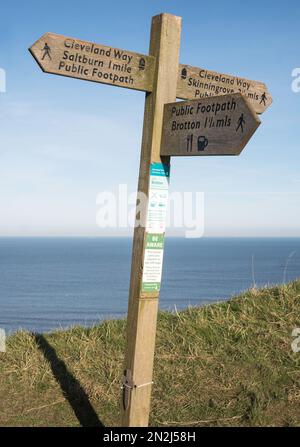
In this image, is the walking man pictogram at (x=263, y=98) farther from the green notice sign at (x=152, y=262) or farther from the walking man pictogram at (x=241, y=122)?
the green notice sign at (x=152, y=262)

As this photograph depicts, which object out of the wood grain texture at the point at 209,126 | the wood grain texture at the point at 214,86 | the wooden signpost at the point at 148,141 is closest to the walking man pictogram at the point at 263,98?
the wood grain texture at the point at 214,86

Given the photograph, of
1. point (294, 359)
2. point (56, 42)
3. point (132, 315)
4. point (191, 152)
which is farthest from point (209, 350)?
point (56, 42)

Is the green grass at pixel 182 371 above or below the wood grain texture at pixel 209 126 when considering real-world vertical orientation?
below

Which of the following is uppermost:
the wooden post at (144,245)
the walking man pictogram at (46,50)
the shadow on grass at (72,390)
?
the walking man pictogram at (46,50)

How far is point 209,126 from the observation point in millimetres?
3715

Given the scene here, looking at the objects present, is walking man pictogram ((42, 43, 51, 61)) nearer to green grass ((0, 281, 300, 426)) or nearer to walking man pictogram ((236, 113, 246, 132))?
walking man pictogram ((236, 113, 246, 132))

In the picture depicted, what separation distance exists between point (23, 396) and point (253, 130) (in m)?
4.46

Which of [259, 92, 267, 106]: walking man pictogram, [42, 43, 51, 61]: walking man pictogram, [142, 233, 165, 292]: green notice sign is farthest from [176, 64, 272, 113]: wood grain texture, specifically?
[142, 233, 165, 292]: green notice sign

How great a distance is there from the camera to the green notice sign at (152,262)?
13.4 feet

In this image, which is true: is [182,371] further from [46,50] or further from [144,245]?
[46,50]

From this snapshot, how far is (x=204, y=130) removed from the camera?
3752mm

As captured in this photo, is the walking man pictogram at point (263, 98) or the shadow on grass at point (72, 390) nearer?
the walking man pictogram at point (263, 98)

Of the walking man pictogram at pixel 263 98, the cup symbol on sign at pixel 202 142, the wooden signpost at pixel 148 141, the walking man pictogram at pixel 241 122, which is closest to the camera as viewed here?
the walking man pictogram at pixel 241 122
